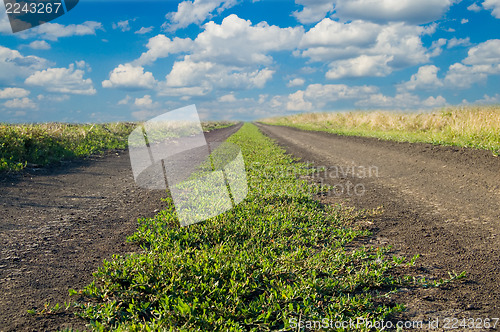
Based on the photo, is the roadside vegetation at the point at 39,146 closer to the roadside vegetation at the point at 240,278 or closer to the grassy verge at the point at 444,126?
the roadside vegetation at the point at 240,278

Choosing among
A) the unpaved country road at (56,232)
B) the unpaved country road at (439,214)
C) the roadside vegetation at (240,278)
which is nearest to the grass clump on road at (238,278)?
the roadside vegetation at (240,278)

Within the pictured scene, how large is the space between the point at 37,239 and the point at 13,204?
7.39 feet

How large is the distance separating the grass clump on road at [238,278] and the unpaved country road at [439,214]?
414 millimetres

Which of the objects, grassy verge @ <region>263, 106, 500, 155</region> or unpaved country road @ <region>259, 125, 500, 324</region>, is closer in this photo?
unpaved country road @ <region>259, 125, 500, 324</region>

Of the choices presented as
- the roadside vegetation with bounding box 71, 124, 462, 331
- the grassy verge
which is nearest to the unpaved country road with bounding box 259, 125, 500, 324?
the roadside vegetation with bounding box 71, 124, 462, 331

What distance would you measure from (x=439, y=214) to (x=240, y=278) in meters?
3.94

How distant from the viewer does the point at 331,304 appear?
9.25ft

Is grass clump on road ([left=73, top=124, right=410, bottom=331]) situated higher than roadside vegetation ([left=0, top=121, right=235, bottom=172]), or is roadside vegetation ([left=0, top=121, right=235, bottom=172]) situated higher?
roadside vegetation ([left=0, top=121, right=235, bottom=172])

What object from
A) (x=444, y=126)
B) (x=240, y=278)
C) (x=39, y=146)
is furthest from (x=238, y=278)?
(x=444, y=126)

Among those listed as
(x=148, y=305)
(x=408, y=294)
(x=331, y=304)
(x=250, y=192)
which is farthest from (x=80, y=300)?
(x=250, y=192)

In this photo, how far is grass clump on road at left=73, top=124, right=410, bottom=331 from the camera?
2.68 m

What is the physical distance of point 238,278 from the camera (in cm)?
322

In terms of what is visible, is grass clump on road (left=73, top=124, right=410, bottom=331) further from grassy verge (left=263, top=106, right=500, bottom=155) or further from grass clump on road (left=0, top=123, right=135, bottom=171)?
grassy verge (left=263, top=106, right=500, bottom=155)

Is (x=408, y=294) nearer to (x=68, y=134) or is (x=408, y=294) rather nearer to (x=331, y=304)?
(x=331, y=304)
